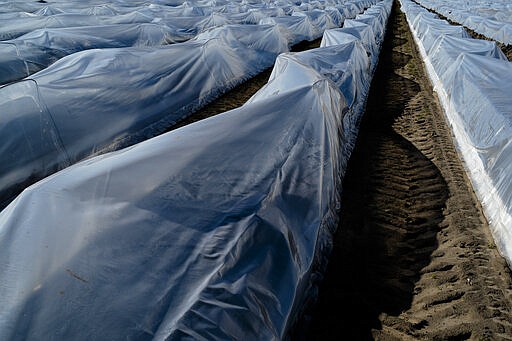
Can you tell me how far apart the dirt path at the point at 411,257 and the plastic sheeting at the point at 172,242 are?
390 mm

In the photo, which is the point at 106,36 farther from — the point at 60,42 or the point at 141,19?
the point at 141,19

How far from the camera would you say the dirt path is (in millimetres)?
2807

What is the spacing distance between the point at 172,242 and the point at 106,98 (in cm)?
451

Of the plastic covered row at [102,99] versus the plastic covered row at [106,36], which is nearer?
the plastic covered row at [102,99]

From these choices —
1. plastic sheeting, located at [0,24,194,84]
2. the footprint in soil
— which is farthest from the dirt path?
plastic sheeting, located at [0,24,194,84]

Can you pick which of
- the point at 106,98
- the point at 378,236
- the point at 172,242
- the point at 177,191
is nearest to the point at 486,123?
the point at 378,236

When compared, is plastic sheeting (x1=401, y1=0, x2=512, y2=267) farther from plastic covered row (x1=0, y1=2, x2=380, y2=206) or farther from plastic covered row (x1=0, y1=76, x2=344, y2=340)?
plastic covered row (x1=0, y1=2, x2=380, y2=206)

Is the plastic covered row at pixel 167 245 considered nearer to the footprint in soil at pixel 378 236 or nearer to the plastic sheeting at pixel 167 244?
the plastic sheeting at pixel 167 244

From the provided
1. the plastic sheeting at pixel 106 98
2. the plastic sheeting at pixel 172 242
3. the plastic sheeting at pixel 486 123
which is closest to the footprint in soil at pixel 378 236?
the plastic sheeting at pixel 172 242

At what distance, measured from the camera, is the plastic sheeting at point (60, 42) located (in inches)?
285

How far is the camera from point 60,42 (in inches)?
348

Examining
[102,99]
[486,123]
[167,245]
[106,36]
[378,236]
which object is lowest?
[106,36]

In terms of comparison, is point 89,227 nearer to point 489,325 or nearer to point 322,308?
point 322,308

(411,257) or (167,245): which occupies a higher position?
(167,245)
